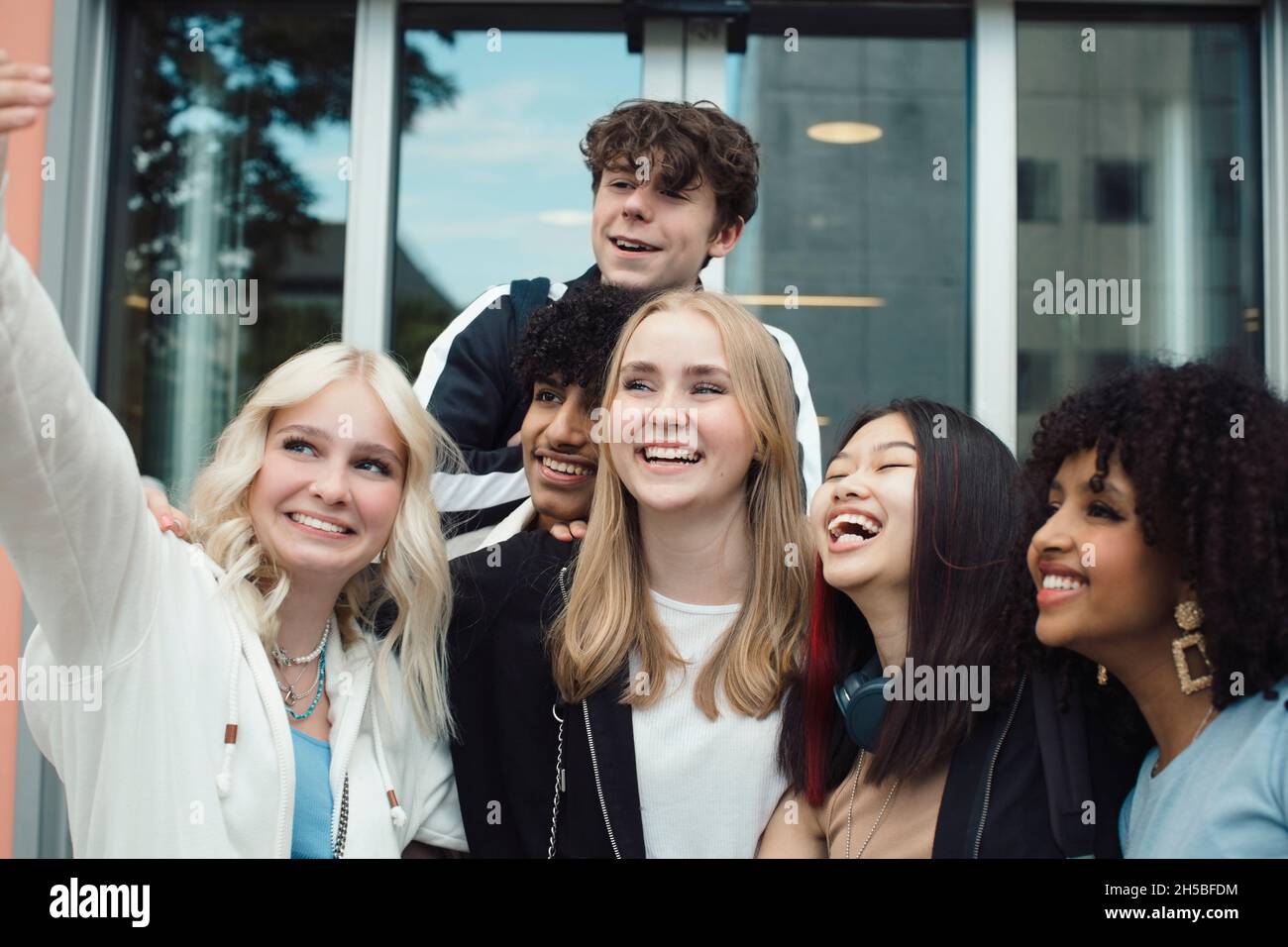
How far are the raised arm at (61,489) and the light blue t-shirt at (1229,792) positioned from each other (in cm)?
164

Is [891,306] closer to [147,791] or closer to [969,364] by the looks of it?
[969,364]

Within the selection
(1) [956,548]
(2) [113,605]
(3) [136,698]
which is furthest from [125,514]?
(1) [956,548]

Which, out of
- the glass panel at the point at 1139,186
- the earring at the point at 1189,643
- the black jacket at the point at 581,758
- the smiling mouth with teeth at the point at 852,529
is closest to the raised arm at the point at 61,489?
the black jacket at the point at 581,758

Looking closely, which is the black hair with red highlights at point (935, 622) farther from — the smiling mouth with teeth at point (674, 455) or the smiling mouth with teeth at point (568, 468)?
the smiling mouth with teeth at point (568, 468)

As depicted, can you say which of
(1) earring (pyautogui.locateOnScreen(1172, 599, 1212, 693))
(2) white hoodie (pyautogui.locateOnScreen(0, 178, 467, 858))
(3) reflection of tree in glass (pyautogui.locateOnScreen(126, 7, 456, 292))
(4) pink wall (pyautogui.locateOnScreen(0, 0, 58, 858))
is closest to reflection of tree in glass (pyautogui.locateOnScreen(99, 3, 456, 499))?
(3) reflection of tree in glass (pyautogui.locateOnScreen(126, 7, 456, 292))

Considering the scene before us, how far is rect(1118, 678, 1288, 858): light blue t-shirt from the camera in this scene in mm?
1894

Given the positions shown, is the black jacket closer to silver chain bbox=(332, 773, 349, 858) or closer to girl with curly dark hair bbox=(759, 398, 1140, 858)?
girl with curly dark hair bbox=(759, 398, 1140, 858)

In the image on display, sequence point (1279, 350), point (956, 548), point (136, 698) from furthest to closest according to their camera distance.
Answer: point (1279, 350)
point (956, 548)
point (136, 698)

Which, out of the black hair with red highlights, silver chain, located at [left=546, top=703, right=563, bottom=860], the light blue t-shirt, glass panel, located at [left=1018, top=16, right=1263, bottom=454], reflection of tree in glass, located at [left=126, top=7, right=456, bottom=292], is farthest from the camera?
reflection of tree in glass, located at [left=126, top=7, right=456, bottom=292]

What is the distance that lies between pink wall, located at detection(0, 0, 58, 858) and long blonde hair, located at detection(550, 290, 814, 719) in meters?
2.15

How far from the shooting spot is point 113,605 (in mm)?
2064

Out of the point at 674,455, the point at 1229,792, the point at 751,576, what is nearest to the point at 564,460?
the point at 674,455

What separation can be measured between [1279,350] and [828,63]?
5.58ft

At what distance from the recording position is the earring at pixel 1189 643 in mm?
2062
